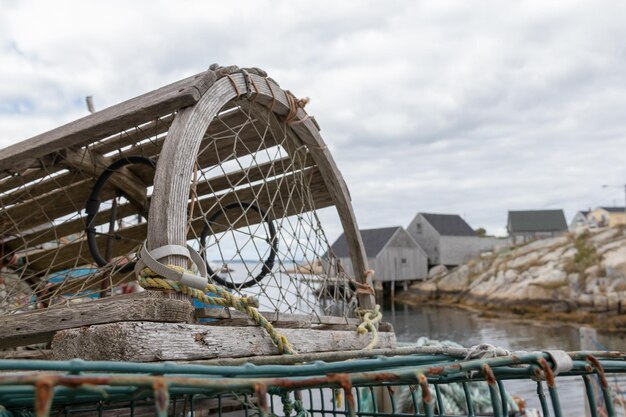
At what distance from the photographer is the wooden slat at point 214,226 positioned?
392 cm

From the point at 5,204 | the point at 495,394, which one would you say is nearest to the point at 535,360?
the point at 495,394

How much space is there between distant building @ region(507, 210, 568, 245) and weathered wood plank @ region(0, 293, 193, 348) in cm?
6898

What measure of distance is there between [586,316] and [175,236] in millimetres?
32751

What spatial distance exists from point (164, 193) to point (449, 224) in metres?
61.9

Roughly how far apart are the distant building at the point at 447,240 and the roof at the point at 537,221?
5746mm

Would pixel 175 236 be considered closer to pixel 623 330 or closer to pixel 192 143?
pixel 192 143

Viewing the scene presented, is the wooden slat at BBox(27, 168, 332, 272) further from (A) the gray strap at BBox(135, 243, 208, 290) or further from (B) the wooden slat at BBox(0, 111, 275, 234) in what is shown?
(A) the gray strap at BBox(135, 243, 208, 290)

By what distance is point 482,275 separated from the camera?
145ft

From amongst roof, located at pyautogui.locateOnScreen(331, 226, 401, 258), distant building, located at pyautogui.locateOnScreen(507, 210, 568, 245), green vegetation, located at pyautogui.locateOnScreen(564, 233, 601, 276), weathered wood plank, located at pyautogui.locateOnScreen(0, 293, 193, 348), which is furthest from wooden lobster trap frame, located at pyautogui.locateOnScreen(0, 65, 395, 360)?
distant building, located at pyautogui.locateOnScreen(507, 210, 568, 245)

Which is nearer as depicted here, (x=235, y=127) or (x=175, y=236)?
(x=175, y=236)

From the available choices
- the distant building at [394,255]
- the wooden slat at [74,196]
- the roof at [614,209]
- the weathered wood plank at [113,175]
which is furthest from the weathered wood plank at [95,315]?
the roof at [614,209]

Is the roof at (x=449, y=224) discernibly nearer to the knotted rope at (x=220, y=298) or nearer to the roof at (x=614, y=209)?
the roof at (x=614, y=209)

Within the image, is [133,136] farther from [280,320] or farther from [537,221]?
[537,221]

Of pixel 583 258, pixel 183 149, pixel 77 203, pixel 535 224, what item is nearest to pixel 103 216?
pixel 77 203
